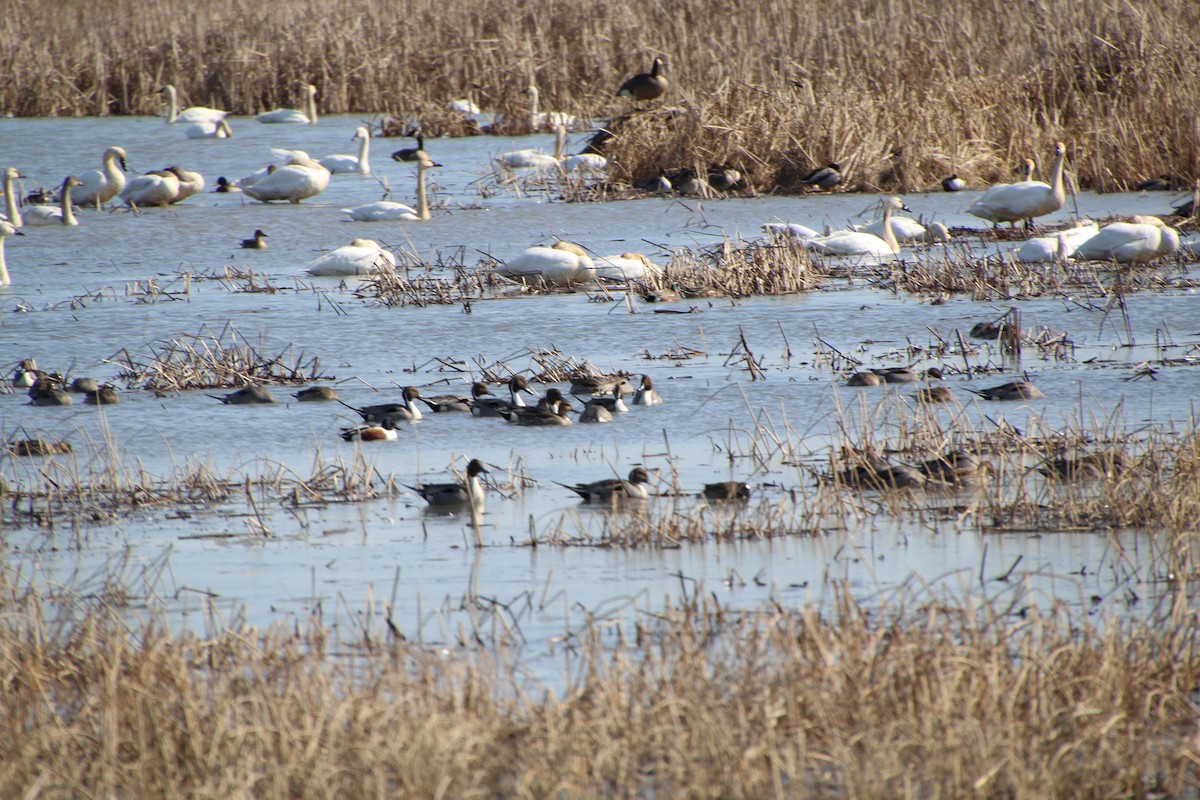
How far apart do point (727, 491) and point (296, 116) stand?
1997 centimetres

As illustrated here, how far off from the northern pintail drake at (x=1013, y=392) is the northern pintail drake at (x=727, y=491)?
89.0 inches

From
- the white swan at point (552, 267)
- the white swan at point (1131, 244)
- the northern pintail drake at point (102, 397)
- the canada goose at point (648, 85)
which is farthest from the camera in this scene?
the canada goose at point (648, 85)

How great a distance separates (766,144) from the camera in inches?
663

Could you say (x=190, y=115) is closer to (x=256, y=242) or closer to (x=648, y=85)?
(x=648, y=85)

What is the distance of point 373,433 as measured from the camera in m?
7.38

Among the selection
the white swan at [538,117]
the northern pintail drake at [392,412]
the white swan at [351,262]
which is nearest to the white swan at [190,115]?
the white swan at [538,117]

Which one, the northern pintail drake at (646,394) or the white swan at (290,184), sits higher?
the white swan at (290,184)

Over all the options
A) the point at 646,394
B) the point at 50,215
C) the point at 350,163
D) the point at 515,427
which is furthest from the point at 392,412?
the point at 350,163

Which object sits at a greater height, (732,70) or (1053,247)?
(732,70)

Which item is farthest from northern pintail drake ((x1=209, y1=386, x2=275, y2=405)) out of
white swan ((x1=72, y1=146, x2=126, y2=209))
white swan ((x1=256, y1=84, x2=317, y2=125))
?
white swan ((x1=256, y1=84, x2=317, y2=125))

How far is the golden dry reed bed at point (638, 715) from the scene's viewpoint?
3.46 meters

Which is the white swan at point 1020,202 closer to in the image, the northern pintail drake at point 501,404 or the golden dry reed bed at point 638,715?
the northern pintail drake at point 501,404

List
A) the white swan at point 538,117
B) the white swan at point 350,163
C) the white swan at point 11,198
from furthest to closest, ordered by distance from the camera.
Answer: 1. the white swan at point 538,117
2. the white swan at point 350,163
3. the white swan at point 11,198

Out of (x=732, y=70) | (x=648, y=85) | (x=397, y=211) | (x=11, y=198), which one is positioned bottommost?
(x=397, y=211)
